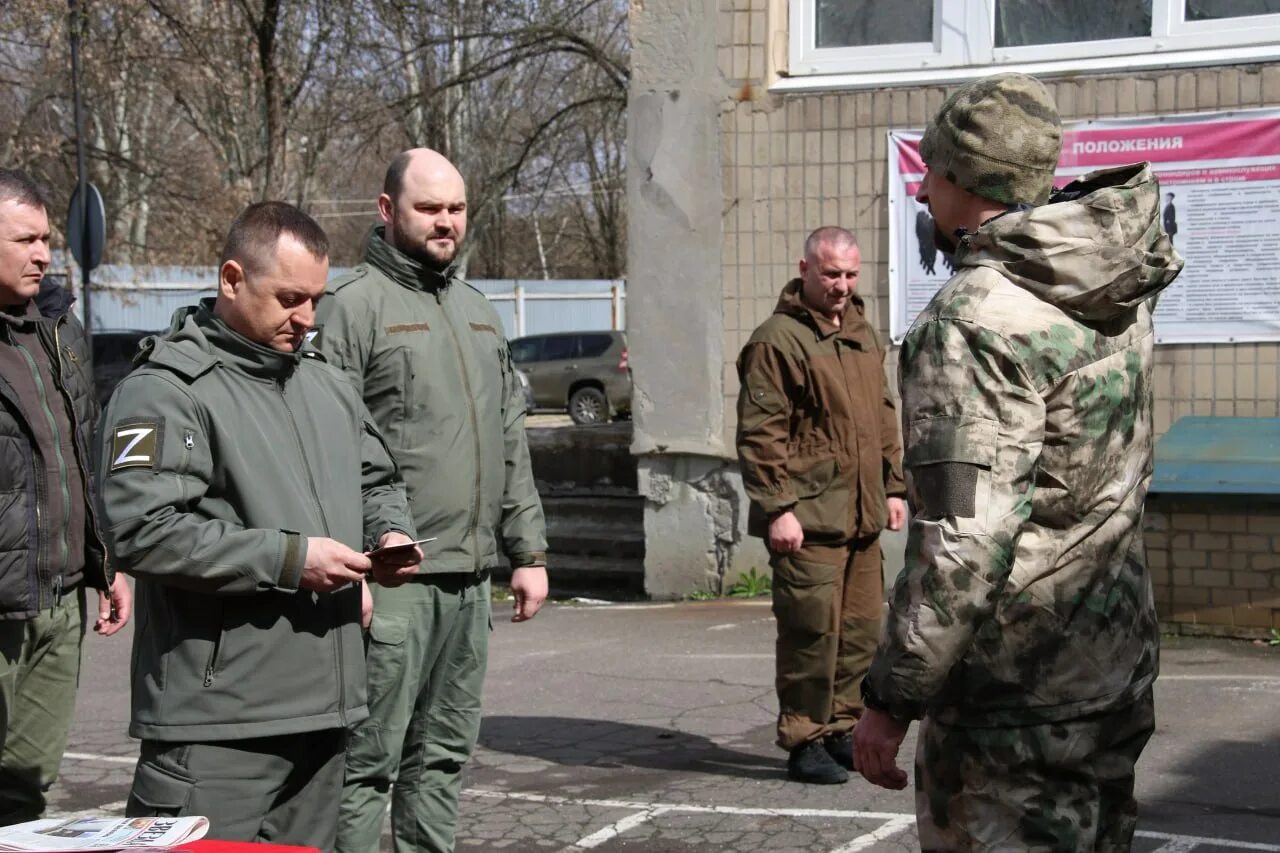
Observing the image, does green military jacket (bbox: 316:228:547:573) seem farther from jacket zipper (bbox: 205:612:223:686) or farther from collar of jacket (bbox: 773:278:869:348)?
collar of jacket (bbox: 773:278:869:348)

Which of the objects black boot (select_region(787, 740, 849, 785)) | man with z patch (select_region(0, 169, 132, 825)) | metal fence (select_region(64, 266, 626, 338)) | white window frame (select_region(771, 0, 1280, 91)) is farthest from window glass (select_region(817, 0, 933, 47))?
metal fence (select_region(64, 266, 626, 338))

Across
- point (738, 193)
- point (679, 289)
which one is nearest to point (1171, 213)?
point (738, 193)

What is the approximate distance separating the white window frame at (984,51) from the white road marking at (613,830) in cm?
533

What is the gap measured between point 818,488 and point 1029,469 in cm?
339

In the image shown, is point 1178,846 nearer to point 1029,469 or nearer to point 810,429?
point 810,429

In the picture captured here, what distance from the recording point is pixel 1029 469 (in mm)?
2807

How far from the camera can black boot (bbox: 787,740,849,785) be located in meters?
6.03

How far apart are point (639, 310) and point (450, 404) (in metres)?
5.66

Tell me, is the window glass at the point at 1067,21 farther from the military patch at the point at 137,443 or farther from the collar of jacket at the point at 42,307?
the military patch at the point at 137,443

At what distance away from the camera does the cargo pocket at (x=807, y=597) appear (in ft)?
20.1

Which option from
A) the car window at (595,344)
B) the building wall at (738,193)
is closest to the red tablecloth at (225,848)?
the building wall at (738,193)

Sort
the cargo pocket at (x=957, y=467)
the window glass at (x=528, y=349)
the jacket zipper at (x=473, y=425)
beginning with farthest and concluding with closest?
1. the window glass at (x=528, y=349)
2. the jacket zipper at (x=473, y=425)
3. the cargo pocket at (x=957, y=467)

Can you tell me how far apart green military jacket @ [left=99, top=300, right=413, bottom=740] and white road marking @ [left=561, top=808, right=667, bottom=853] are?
1.88 metres

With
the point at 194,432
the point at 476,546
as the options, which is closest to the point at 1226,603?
the point at 476,546
